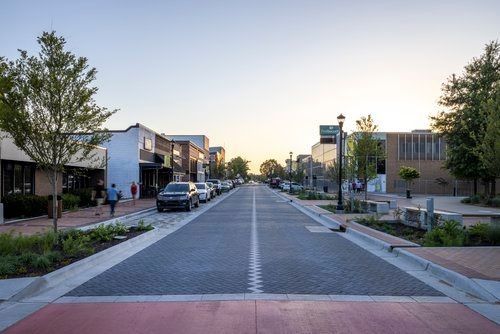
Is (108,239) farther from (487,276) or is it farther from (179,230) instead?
(487,276)

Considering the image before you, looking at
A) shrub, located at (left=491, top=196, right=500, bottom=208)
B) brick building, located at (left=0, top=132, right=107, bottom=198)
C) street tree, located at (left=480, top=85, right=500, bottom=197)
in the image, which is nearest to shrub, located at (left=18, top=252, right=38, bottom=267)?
brick building, located at (left=0, top=132, right=107, bottom=198)

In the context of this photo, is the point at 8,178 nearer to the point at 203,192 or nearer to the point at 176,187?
the point at 176,187

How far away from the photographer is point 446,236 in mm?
13578

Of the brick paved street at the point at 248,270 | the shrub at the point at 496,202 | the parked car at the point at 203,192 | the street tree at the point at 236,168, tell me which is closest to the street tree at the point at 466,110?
the shrub at the point at 496,202

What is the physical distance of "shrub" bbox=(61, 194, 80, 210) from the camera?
2732 centimetres

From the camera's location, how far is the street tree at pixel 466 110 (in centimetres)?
3800

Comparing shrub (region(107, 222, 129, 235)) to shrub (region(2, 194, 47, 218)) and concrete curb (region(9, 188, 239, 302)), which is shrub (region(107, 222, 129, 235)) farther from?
shrub (region(2, 194, 47, 218))

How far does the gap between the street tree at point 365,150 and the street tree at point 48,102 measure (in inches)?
893

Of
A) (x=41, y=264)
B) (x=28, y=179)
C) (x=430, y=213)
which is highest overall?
(x=28, y=179)

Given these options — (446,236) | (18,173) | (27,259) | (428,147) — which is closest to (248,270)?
(27,259)

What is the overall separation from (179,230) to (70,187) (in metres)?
18.0

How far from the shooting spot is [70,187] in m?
34.2

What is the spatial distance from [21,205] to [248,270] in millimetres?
16006

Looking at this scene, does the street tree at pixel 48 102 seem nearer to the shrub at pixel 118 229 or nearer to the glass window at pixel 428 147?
the shrub at pixel 118 229
